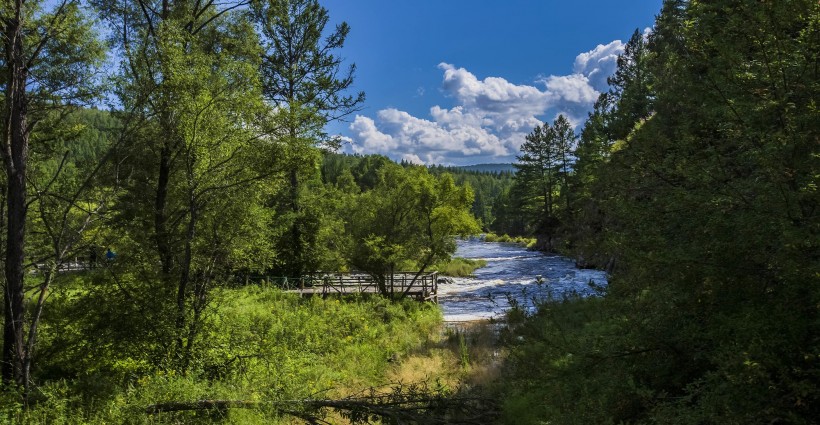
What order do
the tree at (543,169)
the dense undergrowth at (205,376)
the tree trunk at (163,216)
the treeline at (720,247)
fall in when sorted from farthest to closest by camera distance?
the tree at (543,169), the tree trunk at (163,216), the dense undergrowth at (205,376), the treeline at (720,247)

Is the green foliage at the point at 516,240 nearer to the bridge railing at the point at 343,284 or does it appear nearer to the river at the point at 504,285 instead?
the river at the point at 504,285

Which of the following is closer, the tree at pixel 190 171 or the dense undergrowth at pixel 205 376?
the dense undergrowth at pixel 205 376

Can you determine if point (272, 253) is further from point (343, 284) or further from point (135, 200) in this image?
point (343, 284)

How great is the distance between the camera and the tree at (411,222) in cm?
2186

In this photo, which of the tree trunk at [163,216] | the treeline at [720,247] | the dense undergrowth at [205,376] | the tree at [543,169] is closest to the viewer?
the treeline at [720,247]

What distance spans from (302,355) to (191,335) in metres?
3.31

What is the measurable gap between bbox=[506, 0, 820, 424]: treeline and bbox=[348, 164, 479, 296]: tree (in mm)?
15443

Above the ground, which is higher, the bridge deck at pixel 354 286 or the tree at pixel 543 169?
the tree at pixel 543 169

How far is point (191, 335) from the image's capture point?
8.48 m

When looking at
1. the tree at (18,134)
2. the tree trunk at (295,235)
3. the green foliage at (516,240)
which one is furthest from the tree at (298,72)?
the green foliage at (516,240)

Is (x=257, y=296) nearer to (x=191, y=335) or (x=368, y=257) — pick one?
(x=368, y=257)

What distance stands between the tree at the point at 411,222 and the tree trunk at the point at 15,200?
14865 millimetres

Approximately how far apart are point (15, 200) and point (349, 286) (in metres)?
17.3

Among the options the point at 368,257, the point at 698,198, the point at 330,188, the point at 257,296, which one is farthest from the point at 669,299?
the point at 330,188
